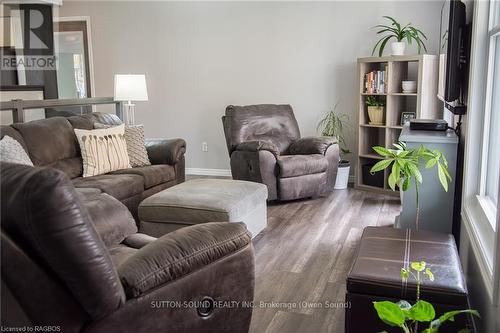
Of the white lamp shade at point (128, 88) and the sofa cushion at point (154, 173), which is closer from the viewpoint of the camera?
the sofa cushion at point (154, 173)

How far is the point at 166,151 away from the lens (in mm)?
4512

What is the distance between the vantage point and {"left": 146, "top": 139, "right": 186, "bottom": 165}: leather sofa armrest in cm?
450

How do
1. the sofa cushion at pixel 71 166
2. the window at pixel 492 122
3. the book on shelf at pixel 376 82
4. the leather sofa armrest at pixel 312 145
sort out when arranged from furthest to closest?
the book on shelf at pixel 376 82 → the leather sofa armrest at pixel 312 145 → the sofa cushion at pixel 71 166 → the window at pixel 492 122

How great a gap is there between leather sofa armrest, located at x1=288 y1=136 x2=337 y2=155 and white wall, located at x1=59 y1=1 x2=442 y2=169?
0.61 m

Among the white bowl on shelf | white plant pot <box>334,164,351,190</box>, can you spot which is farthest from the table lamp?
the white bowl on shelf

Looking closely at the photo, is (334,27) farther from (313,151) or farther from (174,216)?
(174,216)

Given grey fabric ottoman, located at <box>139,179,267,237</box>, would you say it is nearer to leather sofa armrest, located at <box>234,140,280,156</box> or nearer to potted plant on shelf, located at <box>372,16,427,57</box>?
leather sofa armrest, located at <box>234,140,280,156</box>

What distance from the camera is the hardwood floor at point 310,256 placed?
94.9 inches

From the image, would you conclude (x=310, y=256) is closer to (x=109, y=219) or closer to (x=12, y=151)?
(x=109, y=219)

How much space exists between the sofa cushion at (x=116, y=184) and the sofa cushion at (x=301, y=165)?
4.46 feet

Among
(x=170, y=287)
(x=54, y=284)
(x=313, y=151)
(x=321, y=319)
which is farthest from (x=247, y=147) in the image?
(x=54, y=284)

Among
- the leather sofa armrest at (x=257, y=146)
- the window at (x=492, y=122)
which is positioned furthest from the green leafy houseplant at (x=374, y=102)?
the window at (x=492, y=122)

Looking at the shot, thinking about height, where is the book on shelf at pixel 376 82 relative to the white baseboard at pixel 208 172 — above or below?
above

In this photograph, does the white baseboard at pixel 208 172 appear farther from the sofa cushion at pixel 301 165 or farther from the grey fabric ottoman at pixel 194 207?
the grey fabric ottoman at pixel 194 207
